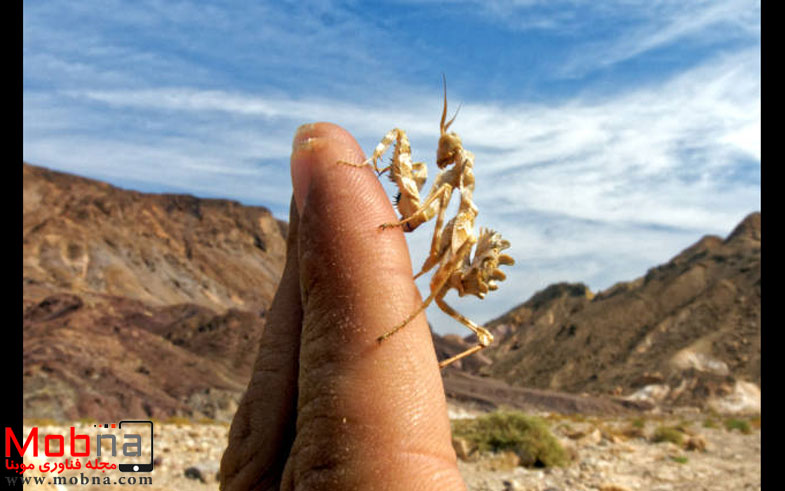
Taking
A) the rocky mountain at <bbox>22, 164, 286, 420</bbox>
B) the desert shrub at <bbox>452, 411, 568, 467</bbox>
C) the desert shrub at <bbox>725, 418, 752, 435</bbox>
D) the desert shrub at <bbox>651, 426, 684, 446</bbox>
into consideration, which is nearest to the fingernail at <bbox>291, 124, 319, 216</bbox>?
the desert shrub at <bbox>452, 411, 568, 467</bbox>

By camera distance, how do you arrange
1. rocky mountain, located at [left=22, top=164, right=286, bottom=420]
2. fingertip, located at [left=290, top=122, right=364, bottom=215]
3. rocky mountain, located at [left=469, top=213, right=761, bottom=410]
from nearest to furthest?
fingertip, located at [left=290, top=122, right=364, bottom=215] < rocky mountain, located at [left=22, top=164, right=286, bottom=420] < rocky mountain, located at [left=469, top=213, right=761, bottom=410]

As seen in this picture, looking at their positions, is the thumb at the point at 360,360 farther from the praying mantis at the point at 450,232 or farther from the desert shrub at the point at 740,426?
the desert shrub at the point at 740,426

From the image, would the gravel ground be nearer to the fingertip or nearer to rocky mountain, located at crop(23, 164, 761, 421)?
the fingertip

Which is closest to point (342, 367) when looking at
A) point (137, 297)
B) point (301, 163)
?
point (301, 163)

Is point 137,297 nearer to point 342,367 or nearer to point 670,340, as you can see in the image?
point 670,340
